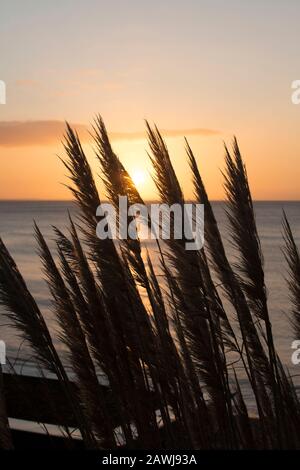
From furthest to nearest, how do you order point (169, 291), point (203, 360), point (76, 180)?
point (169, 291)
point (203, 360)
point (76, 180)

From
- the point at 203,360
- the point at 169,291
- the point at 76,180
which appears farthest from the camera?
the point at 169,291

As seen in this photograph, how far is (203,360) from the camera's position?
101 inches

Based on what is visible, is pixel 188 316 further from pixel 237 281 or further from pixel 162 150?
pixel 162 150

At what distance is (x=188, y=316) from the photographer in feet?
8.57

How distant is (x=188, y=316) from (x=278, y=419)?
0.71 meters

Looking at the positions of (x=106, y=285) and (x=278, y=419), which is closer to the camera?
(x=106, y=285)

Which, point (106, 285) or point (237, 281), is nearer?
point (106, 285)

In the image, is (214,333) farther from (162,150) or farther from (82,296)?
(162,150)

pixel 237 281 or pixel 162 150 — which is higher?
pixel 162 150

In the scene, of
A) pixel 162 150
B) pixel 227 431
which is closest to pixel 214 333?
pixel 227 431

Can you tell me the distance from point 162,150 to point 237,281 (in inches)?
25.9

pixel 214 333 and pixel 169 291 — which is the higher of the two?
pixel 169 291
